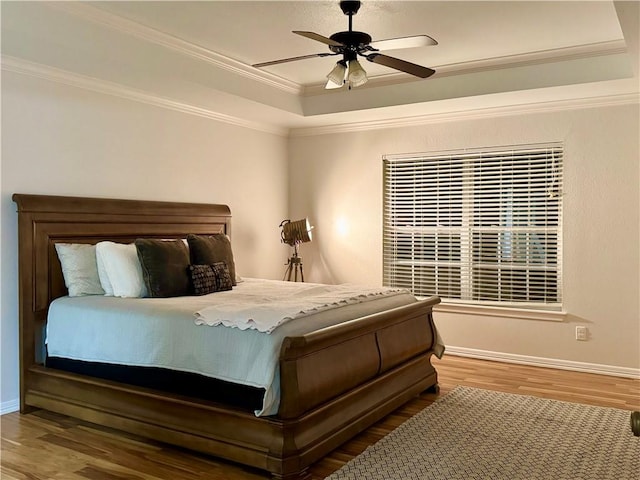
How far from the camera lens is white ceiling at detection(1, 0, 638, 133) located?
3.62m

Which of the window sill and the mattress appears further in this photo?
the window sill

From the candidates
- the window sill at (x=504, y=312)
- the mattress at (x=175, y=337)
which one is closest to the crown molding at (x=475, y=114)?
the window sill at (x=504, y=312)

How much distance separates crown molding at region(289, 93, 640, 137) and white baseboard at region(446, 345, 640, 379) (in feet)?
7.47

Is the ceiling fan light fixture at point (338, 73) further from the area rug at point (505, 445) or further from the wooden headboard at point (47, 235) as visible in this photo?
the area rug at point (505, 445)

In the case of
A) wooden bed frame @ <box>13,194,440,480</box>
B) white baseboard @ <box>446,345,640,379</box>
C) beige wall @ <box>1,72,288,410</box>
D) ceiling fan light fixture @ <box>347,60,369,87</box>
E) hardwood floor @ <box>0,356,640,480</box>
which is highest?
ceiling fan light fixture @ <box>347,60,369,87</box>

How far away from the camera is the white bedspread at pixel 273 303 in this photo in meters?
3.08

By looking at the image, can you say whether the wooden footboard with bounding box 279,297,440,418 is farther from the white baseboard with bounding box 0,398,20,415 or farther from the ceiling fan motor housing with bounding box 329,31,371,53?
the white baseboard with bounding box 0,398,20,415

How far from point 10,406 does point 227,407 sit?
190 centimetres

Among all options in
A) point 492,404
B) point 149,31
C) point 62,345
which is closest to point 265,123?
point 149,31

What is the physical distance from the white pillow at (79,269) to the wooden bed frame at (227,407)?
0.09 metres

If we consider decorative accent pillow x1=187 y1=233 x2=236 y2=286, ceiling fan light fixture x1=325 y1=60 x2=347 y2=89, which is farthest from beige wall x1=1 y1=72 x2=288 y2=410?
ceiling fan light fixture x1=325 y1=60 x2=347 y2=89

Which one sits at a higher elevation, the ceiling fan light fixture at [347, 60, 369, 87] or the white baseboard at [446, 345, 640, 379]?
the ceiling fan light fixture at [347, 60, 369, 87]

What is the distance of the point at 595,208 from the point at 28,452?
4.71 metres

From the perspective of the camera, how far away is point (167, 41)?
164 inches
